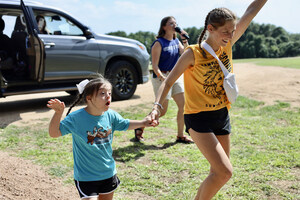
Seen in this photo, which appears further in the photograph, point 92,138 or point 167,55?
point 167,55

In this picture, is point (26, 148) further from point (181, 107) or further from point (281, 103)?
point (281, 103)

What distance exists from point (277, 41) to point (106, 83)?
73.2 meters

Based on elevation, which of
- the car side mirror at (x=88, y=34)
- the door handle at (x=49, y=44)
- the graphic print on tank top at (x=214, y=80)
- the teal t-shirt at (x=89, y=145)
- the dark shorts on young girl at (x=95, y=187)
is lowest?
the dark shorts on young girl at (x=95, y=187)

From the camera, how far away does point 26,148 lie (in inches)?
204

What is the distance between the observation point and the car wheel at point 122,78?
854cm

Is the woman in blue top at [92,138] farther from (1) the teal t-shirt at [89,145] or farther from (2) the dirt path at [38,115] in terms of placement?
(2) the dirt path at [38,115]

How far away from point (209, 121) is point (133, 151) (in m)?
2.49

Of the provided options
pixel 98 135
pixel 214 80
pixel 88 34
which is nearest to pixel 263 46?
pixel 88 34

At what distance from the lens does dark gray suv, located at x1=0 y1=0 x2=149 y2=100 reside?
23.9 ft

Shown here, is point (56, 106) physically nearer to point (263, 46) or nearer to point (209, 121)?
point (209, 121)

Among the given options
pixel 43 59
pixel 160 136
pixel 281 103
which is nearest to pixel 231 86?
pixel 160 136

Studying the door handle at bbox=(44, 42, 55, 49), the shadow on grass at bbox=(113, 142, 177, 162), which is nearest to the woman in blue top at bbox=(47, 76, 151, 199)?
the shadow on grass at bbox=(113, 142, 177, 162)

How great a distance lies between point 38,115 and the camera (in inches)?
288

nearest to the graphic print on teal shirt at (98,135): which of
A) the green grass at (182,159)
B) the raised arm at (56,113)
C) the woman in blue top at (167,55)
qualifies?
the raised arm at (56,113)
